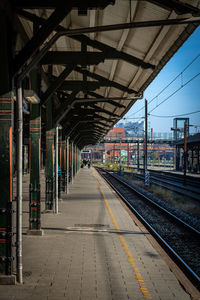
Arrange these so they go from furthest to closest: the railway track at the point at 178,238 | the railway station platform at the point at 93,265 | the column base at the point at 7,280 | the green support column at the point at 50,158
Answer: the green support column at the point at 50,158
the railway track at the point at 178,238
the column base at the point at 7,280
the railway station platform at the point at 93,265

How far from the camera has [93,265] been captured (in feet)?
21.6

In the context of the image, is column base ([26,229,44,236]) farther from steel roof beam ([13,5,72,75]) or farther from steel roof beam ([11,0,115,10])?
steel roof beam ([11,0,115,10])

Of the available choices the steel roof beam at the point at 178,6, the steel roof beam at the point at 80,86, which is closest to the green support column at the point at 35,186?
the steel roof beam at the point at 80,86

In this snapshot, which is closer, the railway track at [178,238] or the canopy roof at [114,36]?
the canopy roof at [114,36]

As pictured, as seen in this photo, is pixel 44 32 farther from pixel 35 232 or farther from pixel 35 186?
pixel 35 232

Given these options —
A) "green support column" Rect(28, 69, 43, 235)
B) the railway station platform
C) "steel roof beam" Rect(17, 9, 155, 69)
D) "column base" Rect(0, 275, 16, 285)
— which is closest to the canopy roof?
"steel roof beam" Rect(17, 9, 155, 69)

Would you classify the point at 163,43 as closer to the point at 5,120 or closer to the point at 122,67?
the point at 122,67

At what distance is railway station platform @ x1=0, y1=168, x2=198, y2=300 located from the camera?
5215 mm

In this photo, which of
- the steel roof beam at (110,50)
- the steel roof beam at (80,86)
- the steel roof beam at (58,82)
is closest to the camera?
the steel roof beam at (110,50)

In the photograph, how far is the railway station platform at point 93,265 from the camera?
521 cm

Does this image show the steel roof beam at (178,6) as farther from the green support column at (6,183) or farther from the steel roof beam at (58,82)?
the steel roof beam at (58,82)

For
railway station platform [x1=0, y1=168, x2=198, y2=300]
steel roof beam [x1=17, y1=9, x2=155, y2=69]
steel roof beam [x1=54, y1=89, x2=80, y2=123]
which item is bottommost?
railway station platform [x1=0, y1=168, x2=198, y2=300]

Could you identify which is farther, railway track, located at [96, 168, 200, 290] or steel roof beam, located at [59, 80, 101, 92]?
steel roof beam, located at [59, 80, 101, 92]

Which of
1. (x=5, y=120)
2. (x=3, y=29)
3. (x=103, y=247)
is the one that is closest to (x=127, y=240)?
(x=103, y=247)
